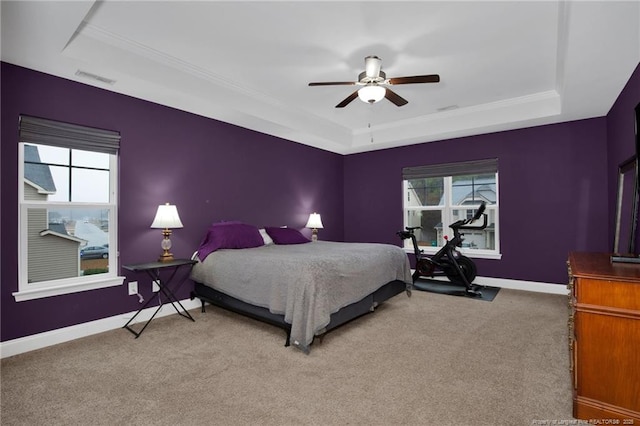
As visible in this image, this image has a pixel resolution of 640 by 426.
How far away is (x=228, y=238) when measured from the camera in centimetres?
379

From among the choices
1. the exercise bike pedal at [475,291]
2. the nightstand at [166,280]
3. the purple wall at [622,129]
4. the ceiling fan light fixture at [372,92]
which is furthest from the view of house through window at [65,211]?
the purple wall at [622,129]

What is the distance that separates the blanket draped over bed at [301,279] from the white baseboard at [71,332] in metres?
0.62

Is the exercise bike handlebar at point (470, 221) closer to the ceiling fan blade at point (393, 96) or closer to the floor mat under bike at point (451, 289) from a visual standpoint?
the floor mat under bike at point (451, 289)

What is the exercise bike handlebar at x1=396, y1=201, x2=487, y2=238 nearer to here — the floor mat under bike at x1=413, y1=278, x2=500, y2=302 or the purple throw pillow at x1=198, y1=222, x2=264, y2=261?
the floor mat under bike at x1=413, y1=278, x2=500, y2=302

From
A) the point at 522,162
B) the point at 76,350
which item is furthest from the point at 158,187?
the point at 522,162

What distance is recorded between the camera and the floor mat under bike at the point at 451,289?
4.32 metres

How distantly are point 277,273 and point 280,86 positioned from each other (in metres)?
2.38

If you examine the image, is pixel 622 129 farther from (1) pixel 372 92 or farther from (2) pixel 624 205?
(1) pixel 372 92

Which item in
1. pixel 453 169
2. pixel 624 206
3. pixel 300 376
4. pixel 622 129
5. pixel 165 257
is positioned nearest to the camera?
pixel 300 376

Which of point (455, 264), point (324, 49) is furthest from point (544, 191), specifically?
point (324, 49)

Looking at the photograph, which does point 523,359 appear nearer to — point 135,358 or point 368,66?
point 368,66

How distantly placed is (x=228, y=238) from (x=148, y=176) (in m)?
1.14

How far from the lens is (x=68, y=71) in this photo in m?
2.86

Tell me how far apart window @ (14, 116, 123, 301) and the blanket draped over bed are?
105cm
